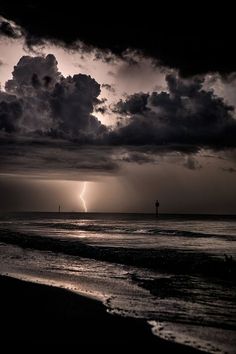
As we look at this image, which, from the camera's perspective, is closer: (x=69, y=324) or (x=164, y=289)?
(x=69, y=324)

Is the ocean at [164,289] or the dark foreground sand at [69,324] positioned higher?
the dark foreground sand at [69,324]

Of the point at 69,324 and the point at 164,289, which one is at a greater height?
the point at 69,324

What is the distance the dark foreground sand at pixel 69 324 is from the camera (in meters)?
6.68

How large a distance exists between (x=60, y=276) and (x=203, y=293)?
18.3 feet

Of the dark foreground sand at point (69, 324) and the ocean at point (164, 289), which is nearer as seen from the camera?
the dark foreground sand at point (69, 324)

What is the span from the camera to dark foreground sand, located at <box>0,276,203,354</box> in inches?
263

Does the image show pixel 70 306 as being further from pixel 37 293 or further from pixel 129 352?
pixel 129 352

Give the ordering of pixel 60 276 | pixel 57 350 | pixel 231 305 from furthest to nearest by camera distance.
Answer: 1. pixel 60 276
2. pixel 231 305
3. pixel 57 350

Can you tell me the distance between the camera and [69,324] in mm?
7695

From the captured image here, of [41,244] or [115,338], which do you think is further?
[41,244]

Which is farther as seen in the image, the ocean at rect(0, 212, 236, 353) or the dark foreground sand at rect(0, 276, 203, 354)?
the ocean at rect(0, 212, 236, 353)

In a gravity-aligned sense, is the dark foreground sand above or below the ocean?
above

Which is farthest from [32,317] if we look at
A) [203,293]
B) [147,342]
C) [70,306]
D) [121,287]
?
[203,293]

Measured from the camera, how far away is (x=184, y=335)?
737 cm
